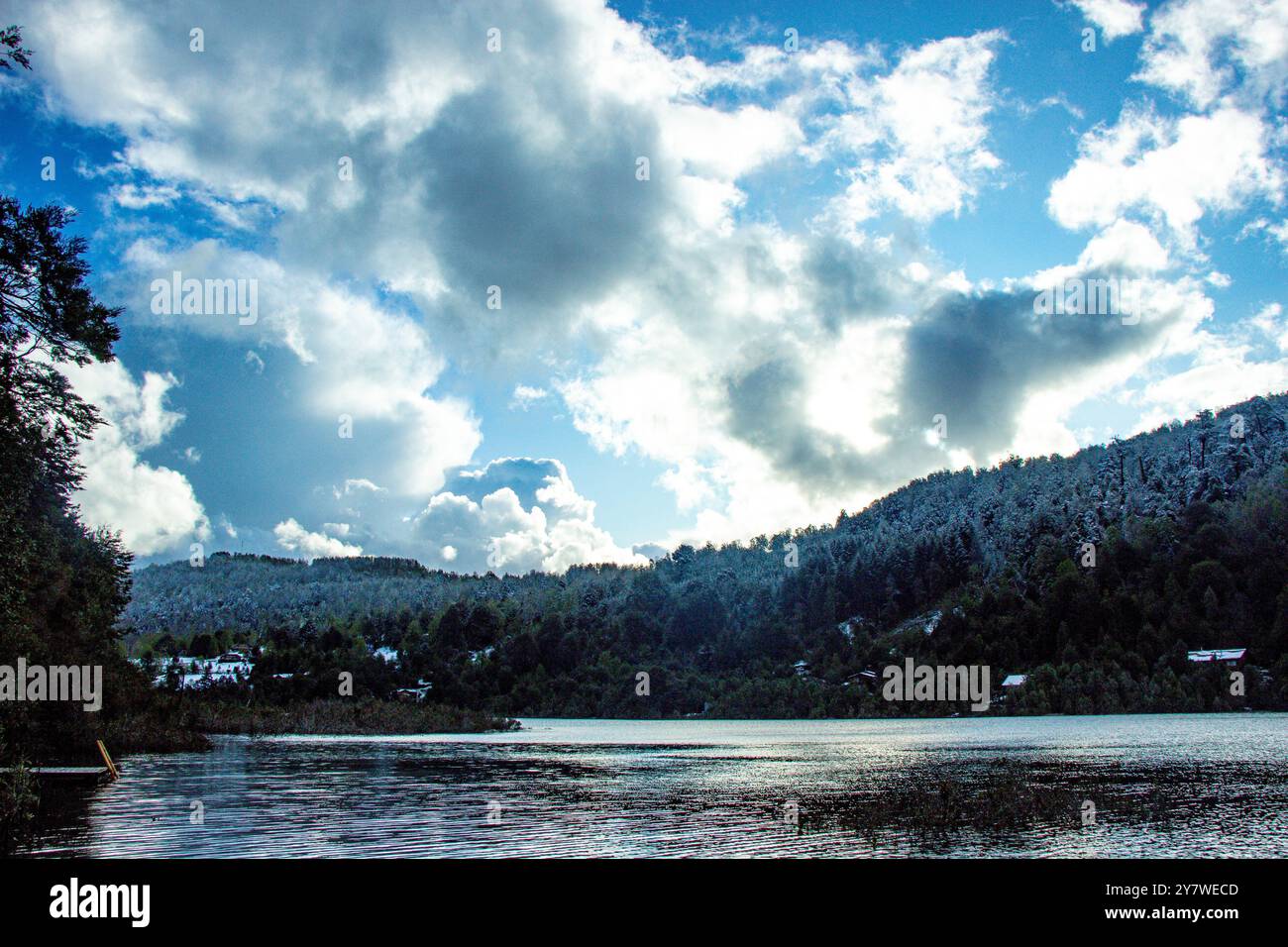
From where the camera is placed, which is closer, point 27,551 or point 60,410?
point 60,410

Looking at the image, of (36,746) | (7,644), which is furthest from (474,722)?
(7,644)

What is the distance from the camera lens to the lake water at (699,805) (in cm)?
3822

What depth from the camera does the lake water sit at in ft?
125

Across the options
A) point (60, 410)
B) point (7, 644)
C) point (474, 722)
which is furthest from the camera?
point (474, 722)

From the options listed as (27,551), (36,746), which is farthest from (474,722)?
(27,551)

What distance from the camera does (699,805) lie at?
176 feet
